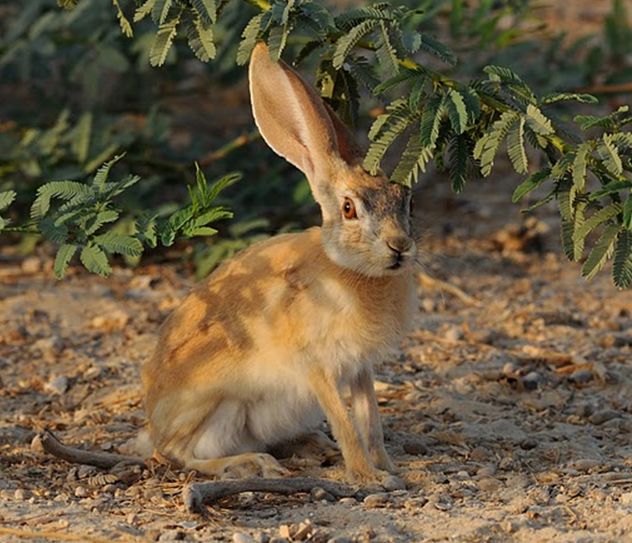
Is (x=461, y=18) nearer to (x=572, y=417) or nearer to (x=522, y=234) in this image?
(x=522, y=234)

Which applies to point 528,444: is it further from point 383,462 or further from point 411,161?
point 411,161

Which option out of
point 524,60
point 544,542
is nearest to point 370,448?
point 544,542

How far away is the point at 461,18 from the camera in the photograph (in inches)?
307

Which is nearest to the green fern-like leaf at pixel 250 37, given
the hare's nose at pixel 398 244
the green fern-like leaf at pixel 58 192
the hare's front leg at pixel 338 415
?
the green fern-like leaf at pixel 58 192

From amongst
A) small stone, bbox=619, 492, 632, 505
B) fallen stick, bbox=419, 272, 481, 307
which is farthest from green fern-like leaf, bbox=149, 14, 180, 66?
fallen stick, bbox=419, 272, 481, 307

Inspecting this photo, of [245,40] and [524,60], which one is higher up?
[245,40]

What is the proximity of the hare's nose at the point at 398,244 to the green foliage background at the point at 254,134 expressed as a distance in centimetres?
23

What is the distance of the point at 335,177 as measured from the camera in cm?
511

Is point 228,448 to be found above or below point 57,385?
above

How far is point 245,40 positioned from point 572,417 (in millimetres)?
2118

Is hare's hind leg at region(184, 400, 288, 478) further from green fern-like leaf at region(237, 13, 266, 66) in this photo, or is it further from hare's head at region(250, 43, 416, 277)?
green fern-like leaf at region(237, 13, 266, 66)

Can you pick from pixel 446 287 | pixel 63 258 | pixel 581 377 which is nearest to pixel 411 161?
pixel 63 258

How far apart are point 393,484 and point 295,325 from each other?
2.17ft

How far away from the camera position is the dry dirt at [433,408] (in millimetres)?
4410
